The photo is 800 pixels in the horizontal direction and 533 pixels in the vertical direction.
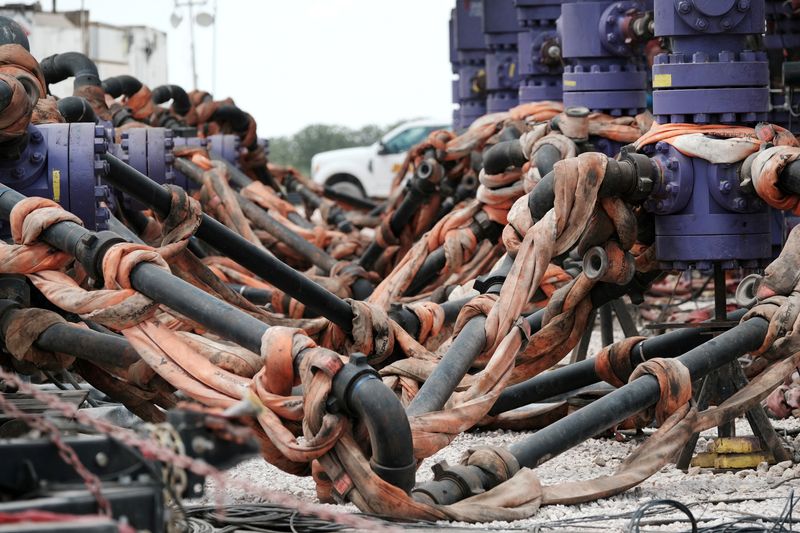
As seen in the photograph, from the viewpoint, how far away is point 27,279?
5215 mm

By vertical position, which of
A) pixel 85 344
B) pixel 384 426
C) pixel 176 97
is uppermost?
pixel 176 97

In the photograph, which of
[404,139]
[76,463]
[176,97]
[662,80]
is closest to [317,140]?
[404,139]

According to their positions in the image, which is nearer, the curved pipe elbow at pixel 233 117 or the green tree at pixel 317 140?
the curved pipe elbow at pixel 233 117

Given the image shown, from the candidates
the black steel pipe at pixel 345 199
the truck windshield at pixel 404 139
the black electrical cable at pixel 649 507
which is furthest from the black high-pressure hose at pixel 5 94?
the truck windshield at pixel 404 139

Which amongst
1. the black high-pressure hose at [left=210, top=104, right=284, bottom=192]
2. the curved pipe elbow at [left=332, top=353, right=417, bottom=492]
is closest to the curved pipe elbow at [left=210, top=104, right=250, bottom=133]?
the black high-pressure hose at [left=210, top=104, right=284, bottom=192]

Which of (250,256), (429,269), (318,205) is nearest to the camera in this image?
(250,256)

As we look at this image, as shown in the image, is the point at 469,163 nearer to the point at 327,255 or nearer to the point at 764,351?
the point at 327,255

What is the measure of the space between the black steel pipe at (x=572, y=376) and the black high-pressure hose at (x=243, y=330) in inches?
54.4

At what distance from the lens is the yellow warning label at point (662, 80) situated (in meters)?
5.77

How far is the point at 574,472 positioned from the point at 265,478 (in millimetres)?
1170

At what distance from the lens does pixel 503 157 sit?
7688mm

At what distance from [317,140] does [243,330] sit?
39189 mm

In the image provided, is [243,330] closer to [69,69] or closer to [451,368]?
[451,368]

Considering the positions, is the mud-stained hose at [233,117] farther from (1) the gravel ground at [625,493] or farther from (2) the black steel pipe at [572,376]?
(2) the black steel pipe at [572,376]
